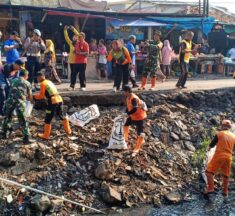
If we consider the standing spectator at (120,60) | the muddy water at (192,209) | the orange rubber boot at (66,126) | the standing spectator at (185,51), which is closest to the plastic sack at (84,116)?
the orange rubber boot at (66,126)

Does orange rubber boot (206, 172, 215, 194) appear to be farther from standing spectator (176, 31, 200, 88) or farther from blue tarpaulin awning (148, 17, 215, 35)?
blue tarpaulin awning (148, 17, 215, 35)

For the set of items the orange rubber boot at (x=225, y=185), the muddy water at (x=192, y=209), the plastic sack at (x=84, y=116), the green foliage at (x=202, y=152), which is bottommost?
the muddy water at (x=192, y=209)

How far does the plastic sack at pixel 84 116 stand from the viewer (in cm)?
1011

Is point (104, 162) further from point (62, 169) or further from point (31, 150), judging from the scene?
point (31, 150)

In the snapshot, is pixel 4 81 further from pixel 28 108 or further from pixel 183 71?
pixel 183 71

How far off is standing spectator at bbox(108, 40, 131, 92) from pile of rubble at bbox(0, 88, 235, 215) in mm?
1564

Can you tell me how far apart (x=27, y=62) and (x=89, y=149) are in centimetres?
388

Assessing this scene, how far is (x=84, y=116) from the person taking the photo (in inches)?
402

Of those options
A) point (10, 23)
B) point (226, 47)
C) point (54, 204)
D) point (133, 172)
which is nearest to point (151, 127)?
point (133, 172)

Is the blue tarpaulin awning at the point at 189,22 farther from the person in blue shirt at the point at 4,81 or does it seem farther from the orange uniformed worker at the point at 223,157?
the orange uniformed worker at the point at 223,157

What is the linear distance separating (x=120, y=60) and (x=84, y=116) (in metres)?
2.48

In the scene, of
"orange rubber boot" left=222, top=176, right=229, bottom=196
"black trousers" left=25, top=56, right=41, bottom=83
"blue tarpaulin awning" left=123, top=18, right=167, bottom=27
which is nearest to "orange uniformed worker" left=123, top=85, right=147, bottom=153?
"orange rubber boot" left=222, top=176, right=229, bottom=196

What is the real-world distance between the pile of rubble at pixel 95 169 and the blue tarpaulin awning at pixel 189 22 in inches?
379

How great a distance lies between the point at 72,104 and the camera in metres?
11.2
